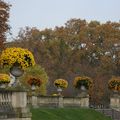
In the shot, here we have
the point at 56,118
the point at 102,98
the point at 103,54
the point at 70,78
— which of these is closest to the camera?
the point at 56,118

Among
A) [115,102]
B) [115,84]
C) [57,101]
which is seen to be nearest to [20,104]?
[57,101]

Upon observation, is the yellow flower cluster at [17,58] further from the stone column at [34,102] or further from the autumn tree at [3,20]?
the stone column at [34,102]

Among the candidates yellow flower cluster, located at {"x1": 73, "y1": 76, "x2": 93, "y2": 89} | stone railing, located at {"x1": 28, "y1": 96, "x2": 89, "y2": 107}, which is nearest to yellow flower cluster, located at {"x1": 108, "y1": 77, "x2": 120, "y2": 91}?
yellow flower cluster, located at {"x1": 73, "y1": 76, "x2": 93, "y2": 89}

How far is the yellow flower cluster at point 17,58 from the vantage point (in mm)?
27516

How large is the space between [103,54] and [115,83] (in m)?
41.4

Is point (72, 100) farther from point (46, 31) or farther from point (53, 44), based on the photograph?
point (46, 31)

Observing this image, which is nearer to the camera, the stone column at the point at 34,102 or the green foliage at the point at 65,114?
the green foliage at the point at 65,114

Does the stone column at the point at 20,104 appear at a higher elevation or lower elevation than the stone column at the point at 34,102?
higher

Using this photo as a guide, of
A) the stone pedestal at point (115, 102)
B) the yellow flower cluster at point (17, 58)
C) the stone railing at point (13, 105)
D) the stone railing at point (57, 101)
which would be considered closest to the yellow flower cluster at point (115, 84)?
the stone pedestal at point (115, 102)

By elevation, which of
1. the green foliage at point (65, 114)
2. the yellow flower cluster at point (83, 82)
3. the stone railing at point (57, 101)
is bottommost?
the green foliage at point (65, 114)

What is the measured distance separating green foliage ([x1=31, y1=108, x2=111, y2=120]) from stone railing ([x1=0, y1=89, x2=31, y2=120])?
700cm

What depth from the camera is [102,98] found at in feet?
252

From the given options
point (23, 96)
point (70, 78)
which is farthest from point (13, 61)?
point (70, 78)

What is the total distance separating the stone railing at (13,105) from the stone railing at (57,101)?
13960 millimetres
